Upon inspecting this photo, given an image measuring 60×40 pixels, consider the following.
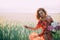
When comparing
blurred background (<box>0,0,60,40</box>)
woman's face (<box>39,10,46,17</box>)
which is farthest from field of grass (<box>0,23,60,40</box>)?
woman's face (<box>39,10,46,17</box>)

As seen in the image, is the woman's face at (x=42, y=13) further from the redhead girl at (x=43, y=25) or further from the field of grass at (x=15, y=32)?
the field of grass at (x=15, y=32)

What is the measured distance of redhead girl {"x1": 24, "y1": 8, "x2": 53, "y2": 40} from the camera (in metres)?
1.31

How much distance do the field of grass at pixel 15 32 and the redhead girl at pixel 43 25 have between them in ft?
0.12

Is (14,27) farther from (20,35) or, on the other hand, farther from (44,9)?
(44,9)

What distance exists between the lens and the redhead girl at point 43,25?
131cm

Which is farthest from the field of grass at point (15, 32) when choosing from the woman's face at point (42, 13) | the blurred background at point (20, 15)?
the woman's face at point (42, 13)

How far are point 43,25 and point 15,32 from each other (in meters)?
0.26

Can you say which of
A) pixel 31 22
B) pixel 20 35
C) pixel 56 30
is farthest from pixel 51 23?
pixel 20 35

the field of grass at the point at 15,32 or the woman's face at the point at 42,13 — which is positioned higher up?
the woman's face at the point at 42,13

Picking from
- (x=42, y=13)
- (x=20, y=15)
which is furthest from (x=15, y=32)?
(x=42, y=13)

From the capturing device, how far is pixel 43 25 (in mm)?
1327

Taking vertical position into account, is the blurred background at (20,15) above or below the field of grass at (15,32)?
above

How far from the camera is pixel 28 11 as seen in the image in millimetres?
1341

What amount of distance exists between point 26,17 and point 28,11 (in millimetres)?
59
